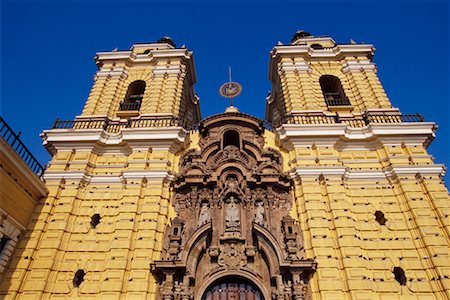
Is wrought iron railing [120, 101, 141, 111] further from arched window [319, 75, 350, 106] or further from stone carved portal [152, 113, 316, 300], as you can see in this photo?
arched window [319, 75, 350, 106]

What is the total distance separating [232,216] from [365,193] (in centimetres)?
533

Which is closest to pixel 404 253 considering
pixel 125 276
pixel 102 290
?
pixel 125 276

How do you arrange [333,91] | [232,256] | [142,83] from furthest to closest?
[142,83] < [333,91] < [232,256]

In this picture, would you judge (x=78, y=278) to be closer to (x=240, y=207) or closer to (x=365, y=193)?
(x=240, y=207)

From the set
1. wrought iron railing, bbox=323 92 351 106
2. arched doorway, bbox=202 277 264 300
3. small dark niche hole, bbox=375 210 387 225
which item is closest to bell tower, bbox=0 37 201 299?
arched doorway, bbox=202 277 264 300

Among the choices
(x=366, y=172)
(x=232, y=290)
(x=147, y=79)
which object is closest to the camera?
(x=232, y=290)

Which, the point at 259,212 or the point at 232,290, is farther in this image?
the point at 259,212

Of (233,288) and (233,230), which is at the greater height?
(233,230)

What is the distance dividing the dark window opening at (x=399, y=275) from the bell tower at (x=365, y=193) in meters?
0.03

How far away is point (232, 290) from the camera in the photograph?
11.1 metres

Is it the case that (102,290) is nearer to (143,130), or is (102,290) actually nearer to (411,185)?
(143,130)

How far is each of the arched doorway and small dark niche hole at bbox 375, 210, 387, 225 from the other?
17.1 ft

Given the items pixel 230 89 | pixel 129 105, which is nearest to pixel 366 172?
pixel 230 89

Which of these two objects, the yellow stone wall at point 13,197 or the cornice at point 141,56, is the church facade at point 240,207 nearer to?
the yellow stone wall at point 13,197
